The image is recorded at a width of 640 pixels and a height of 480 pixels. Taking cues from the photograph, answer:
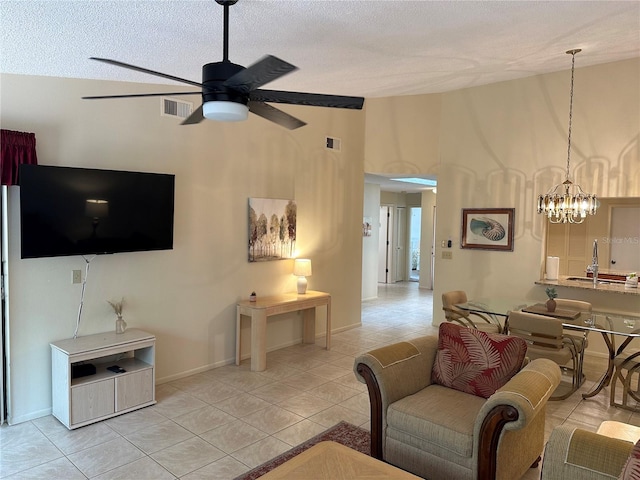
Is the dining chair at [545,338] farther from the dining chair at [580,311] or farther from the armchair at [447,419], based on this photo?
the armchair at [447,419]

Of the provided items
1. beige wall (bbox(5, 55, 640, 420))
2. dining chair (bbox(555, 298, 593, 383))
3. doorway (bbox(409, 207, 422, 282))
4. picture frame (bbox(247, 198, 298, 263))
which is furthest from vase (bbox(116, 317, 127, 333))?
doorway (bbox(409, 207, 422, 282))

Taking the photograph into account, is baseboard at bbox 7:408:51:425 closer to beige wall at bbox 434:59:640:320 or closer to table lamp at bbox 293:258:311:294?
table lamp at bbox 293:258:311:294

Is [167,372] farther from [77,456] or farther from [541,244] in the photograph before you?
[541,244]

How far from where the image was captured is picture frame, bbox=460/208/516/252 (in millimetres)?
6098

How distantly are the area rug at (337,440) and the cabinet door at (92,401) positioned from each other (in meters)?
1.43

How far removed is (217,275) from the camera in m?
4.86

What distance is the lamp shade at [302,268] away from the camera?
18.2ft

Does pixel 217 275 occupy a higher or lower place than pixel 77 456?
higher

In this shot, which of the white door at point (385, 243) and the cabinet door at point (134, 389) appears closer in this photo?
the cabinet door at point (134, 389)

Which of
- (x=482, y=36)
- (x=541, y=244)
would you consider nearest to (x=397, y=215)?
(x=541, y=244)

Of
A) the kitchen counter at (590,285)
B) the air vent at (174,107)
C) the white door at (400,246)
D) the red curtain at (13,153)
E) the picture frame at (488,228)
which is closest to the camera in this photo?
the red curtain at (13,153)

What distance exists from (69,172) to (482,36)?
338cm

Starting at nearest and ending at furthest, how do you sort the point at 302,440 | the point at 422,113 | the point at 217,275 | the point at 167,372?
the point at 302,440 → the point at 167,372 → the point at 217,275 → the point at 422,113

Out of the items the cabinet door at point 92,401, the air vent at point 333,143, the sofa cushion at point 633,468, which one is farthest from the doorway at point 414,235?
the sofa cushion at point 633,468
